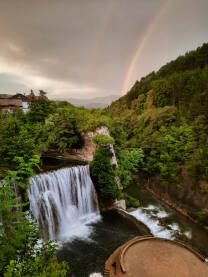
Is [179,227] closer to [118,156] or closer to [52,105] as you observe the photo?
[118,156]

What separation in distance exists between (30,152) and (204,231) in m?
14.1

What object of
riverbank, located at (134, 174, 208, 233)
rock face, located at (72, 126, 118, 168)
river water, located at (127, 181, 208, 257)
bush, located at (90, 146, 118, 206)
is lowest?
river water, located at (127, 181, 208, 257)

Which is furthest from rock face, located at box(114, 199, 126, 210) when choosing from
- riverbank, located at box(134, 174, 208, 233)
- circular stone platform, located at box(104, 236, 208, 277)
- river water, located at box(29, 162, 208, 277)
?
circular stone platform, located at box(104, 236, 208, 277)

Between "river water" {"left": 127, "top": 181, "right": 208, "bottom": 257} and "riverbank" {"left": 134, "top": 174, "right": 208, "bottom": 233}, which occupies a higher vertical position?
"riverbank" {"left": 134, "top": 174, "right": 208, "bottom": 233}

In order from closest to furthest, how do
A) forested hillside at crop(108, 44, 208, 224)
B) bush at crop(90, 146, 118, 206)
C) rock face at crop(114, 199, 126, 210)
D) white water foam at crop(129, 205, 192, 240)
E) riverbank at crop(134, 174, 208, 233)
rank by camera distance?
white water foam at crop(129, 205, 192, 240)
riverbank at crop(134, 174, 208, 233)
bush at crop(90, 146, 118, 206)
forested hillside at crop(108, 44, 208, 224)
rock face at crop(114, 199, 126, 210)

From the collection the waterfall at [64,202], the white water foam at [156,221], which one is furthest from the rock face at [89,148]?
the white water foam at [156,221]

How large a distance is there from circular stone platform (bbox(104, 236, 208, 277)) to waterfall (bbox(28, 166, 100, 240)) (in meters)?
7.63

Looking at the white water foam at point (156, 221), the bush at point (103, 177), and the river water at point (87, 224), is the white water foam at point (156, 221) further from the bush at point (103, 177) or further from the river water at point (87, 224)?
the bush at point (103, 177)

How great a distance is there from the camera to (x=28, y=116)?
20.2 m

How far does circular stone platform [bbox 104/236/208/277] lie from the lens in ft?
13.5

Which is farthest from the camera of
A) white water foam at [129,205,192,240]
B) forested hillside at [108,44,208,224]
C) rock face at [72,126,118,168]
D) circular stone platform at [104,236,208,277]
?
rock face at [72,126,118,168]

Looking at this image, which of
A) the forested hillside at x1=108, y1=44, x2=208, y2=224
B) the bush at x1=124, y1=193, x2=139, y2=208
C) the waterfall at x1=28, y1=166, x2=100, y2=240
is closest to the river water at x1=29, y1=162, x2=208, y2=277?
the waterfall at x1=28, y1=166, x2=100, y2=240

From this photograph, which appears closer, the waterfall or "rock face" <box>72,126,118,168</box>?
the waterfall

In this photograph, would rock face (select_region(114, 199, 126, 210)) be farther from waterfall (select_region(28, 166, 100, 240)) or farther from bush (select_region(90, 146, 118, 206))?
waterfall (select_region(28, 166, 100, 240))
